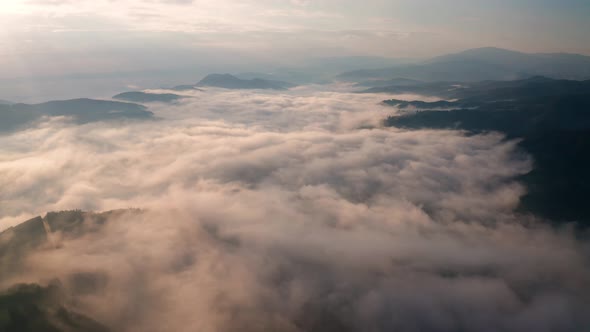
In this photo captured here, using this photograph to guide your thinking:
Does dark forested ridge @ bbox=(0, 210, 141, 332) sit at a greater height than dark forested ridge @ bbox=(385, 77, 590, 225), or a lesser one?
lesser

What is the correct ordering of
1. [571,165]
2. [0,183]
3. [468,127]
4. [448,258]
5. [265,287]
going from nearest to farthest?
[265,287] < [448,258] < [571,165] < [0,183] < [468,127]

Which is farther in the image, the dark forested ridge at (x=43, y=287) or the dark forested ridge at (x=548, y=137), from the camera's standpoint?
the dark forested ridge at (x=548, y=137)

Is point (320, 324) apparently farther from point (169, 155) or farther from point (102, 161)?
point (102, 161)

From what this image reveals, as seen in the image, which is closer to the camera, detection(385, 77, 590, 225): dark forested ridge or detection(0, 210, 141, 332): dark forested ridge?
detection(0, 210, 141, 332): dark forested ridge

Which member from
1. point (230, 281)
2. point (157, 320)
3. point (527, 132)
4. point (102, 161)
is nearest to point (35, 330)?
point (157, 320)

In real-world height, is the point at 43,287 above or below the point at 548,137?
below

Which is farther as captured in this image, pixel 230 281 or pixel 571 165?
pixel 571 165

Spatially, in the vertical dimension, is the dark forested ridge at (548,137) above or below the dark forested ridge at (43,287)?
above

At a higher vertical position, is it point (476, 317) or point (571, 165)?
point (571, 165)

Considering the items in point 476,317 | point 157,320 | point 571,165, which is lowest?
point 157,320

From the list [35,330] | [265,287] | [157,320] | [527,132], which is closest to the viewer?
[35,330]

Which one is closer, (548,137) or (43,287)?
(43,287)
